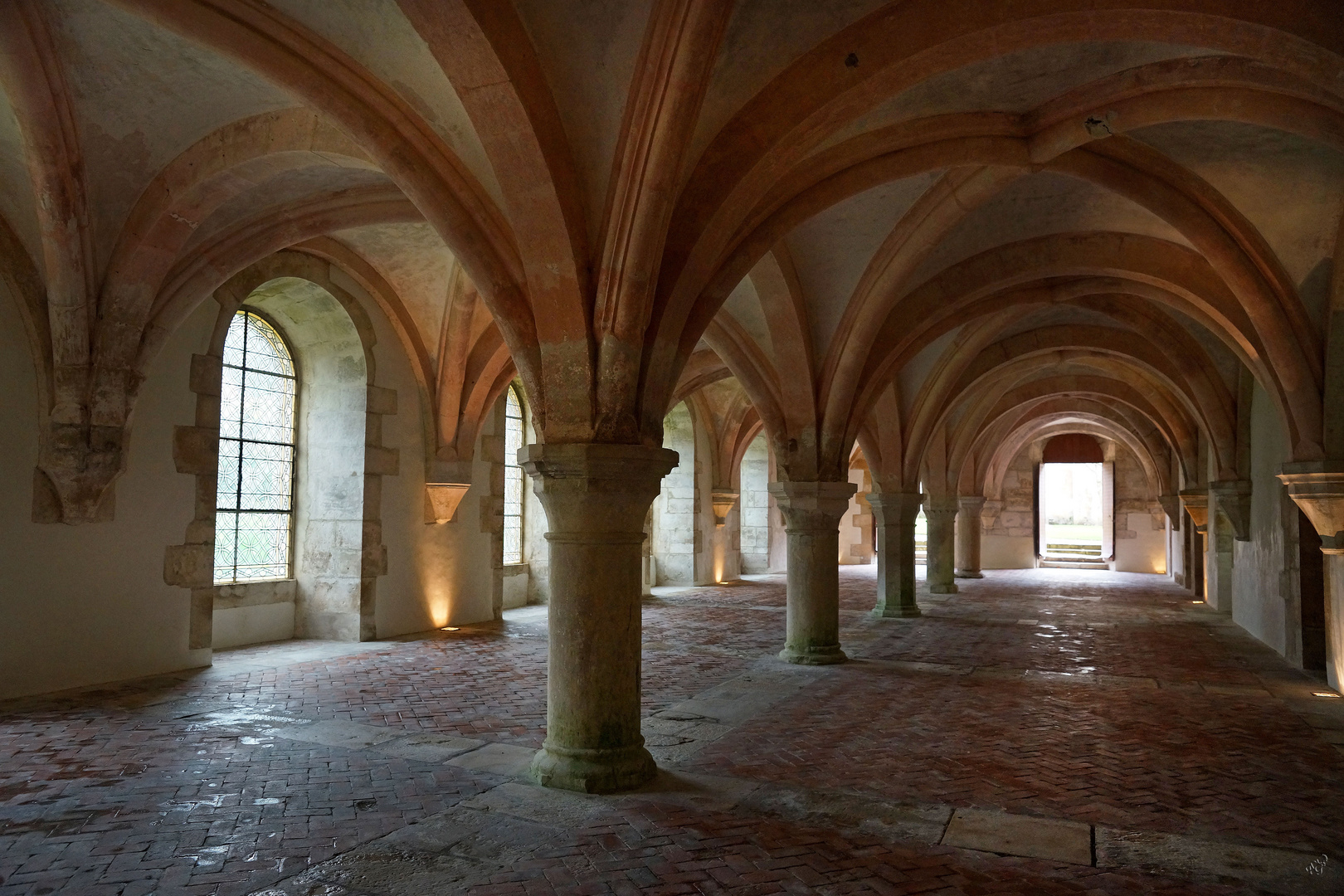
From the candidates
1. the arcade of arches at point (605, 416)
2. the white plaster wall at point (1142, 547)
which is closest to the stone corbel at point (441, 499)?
the arcade of arches at point (605, 416)

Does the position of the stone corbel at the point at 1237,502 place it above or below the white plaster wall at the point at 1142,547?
above

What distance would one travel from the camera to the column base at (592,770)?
442cm

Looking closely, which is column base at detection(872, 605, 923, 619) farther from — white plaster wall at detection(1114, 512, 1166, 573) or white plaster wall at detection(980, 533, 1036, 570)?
white plaster wall at detection(1114, 512, 1166, 573)

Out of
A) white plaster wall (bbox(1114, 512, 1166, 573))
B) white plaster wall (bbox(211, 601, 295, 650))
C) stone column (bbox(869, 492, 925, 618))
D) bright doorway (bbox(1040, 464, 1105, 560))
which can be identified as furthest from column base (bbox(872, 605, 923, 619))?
bright doorway (bbox(1040, 464, 1105, 560))

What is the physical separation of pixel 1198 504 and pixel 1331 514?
869 cm

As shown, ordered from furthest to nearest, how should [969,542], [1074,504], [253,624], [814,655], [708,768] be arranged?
[1074,504], [969,542], [253,624], [814,655], [708,768]

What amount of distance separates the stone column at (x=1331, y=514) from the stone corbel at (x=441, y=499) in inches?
334

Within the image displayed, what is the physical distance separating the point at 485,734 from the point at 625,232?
316 centimetres

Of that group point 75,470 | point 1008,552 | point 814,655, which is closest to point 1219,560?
point 814,655

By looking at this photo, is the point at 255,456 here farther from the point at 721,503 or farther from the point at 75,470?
the point at 721,503

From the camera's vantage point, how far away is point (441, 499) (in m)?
10.8

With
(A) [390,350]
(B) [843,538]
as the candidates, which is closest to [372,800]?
(A) [390,350]

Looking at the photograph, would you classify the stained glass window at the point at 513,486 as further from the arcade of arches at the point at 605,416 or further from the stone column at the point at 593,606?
the stone column at the point at 593,606

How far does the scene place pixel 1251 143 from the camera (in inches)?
243
